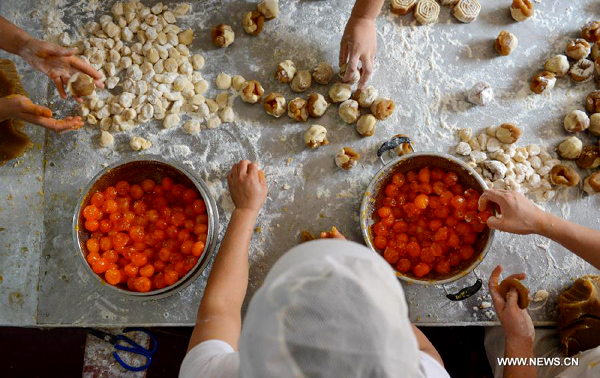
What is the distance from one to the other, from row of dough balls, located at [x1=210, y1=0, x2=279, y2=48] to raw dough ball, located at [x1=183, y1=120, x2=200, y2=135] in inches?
11.5

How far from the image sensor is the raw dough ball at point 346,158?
159 centimetres

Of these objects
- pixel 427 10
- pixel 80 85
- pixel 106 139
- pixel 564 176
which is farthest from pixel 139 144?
pixel 564 176

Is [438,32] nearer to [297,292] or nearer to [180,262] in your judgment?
[180,262]

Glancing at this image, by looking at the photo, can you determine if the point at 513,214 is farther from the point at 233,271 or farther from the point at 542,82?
the point at 233,271

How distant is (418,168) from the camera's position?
1.53 metres

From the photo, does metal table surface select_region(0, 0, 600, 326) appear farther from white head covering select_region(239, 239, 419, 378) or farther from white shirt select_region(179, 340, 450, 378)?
white head covering select_region(239, 239, 419, 378)

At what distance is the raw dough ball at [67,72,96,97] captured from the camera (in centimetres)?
152

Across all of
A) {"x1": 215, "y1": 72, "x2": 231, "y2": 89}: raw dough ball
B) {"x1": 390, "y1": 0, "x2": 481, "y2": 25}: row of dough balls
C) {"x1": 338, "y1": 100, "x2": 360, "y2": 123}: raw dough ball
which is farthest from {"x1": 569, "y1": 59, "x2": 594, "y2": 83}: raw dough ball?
{"x1": 215, "y1": 72, "x2": 231, "y2": 89}: raw dough ball

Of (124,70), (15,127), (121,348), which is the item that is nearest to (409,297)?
(121,348)

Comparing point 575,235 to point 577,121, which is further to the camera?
point 577,121

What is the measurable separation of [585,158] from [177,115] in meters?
1.38

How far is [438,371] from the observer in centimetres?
113

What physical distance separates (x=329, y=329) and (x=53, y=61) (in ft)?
4.31

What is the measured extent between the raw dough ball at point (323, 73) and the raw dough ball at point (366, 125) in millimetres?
182
